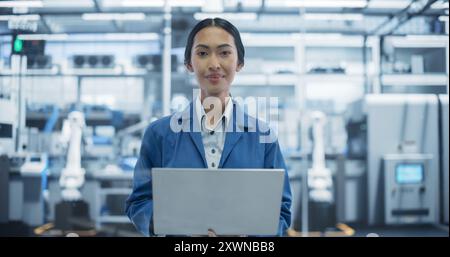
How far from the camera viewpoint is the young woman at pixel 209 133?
1119 mm

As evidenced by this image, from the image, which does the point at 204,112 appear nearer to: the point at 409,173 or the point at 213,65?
the point at 213,65

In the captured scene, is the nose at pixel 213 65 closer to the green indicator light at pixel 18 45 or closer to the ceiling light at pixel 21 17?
the ceiling light at pixel 21 17

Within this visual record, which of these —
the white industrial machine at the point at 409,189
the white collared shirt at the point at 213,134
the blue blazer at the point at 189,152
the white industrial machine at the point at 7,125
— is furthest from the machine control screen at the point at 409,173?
the white industrial machine at the point at 7,125

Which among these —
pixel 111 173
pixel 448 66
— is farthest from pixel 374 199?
pixel 111 173

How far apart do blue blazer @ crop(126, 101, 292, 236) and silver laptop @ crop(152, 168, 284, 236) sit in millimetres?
169

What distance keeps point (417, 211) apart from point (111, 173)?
1.92 meters

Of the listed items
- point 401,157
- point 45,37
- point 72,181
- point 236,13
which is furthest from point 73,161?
point 401,157

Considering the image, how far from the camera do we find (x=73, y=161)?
2545 millimetres

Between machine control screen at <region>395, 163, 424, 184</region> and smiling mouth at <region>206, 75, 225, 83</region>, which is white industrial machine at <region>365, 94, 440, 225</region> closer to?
machine control screen at <region>395, 163, 424, 184</region>

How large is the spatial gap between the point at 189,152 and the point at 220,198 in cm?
24

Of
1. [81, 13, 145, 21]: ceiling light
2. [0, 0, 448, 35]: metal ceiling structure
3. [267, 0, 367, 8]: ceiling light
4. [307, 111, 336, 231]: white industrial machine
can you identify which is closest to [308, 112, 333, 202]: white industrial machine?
[307, 111, 336, 231]: white industrial machine

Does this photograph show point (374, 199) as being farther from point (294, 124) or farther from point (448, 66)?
point (448, 66)
